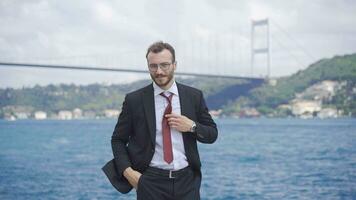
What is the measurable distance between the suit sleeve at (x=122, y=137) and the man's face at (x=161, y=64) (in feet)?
0.46

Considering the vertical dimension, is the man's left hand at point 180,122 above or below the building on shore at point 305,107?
above

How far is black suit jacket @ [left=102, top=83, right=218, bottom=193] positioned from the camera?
6.13 feet

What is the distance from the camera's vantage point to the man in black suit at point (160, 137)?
72.4 inches

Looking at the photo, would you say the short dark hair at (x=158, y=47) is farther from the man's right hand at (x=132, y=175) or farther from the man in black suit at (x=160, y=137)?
the man's right hand at (x=132, y=175)

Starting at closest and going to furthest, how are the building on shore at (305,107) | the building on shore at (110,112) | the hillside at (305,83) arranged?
the hillside at (305,83) < the building on shore at (305,107) < the building on shore at (110,112)

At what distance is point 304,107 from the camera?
201 feet

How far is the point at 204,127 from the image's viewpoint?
1875 millimetres

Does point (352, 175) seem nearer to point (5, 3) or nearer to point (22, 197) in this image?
point (22, 197)

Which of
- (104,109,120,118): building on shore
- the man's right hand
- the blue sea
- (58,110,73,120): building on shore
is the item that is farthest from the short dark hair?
(58,110,73,120): building on shore

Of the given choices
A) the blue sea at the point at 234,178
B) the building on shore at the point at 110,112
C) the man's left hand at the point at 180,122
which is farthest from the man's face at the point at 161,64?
the building on shore at the point at 110,112

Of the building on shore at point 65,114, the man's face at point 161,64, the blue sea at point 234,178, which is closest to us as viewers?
the man's face at point 161,64

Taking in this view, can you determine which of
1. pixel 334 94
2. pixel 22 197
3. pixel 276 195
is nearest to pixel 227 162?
pixel 276 195

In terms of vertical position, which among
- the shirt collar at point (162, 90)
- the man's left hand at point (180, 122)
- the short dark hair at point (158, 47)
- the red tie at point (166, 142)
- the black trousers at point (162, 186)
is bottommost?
the black trousers at point (162, 186)

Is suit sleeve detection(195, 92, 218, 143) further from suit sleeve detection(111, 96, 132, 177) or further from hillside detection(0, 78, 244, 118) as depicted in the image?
hillside detection(0, 78, 244, 118)
